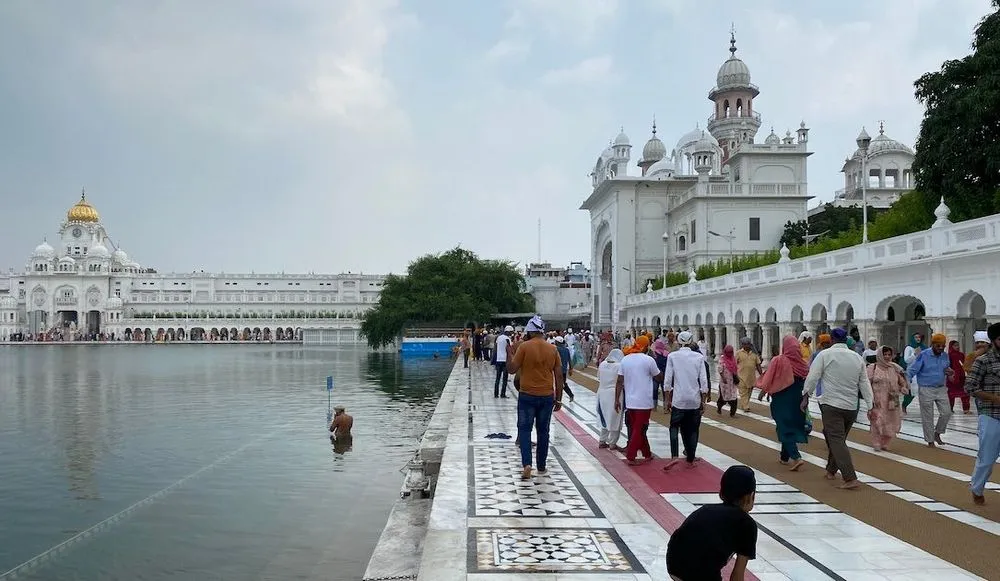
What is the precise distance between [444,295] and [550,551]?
5418 centimetres

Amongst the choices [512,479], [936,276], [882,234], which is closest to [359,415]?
[512,479]

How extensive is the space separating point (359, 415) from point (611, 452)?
10.3m

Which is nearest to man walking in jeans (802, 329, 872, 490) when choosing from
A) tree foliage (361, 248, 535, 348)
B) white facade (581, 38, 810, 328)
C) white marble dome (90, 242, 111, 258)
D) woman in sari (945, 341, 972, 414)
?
woman in sari (945, 341, 972, 414)

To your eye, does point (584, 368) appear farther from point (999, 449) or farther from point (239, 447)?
point (999, 449)

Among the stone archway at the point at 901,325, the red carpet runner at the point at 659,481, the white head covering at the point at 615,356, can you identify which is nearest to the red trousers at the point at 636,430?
the red carpet runner at the point at 659,481

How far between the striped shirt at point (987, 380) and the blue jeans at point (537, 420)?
154 inches

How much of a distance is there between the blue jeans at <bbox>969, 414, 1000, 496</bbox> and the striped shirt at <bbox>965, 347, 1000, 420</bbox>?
7 cm

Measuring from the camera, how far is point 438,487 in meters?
8.06

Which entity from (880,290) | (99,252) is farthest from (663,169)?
(99,252)

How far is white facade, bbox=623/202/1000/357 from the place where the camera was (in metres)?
17.2

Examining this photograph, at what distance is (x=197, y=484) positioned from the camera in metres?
11.6

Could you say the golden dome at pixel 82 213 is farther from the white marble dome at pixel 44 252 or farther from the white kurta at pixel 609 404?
the white kurta at pixel 609 404

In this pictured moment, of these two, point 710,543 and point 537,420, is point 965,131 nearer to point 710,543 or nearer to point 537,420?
point 537,420

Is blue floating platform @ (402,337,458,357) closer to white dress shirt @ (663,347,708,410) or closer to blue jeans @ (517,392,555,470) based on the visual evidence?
white dress shirt @ (663,347,708,410)
